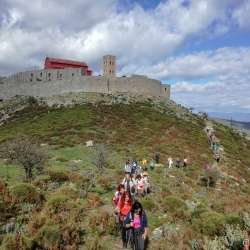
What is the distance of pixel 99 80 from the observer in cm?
8125

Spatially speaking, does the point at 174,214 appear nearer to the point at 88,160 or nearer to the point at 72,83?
the point at 88,160

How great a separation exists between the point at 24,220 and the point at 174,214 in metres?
6.69

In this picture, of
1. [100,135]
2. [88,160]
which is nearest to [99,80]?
[100,135]

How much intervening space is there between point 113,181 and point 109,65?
202 ft

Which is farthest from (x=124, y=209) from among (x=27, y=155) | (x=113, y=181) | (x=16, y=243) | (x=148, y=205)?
(x=27, y=155)

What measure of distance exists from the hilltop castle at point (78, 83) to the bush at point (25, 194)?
61567mm

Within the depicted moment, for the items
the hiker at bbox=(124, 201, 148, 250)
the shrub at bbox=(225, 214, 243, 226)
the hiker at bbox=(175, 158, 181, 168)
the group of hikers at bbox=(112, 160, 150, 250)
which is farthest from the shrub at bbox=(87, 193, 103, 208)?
the hiker at bbox=(175, 158, 181, 168)

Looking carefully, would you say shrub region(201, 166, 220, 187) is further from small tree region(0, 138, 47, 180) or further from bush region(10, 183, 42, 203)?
bush region(10, 183, 42, 203)

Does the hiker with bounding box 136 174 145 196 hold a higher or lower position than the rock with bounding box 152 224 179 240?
higher

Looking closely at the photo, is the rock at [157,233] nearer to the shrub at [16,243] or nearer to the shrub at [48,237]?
the shrub at [48,237]

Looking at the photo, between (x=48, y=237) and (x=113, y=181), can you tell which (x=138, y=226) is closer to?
(x=48, y=237)

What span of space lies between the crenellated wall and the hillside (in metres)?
4.87

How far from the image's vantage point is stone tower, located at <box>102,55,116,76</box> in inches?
3445

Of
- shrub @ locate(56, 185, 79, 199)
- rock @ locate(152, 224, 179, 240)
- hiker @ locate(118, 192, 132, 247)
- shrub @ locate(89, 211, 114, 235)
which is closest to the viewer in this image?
hiker @ locate(118, 192, 132, 247)
